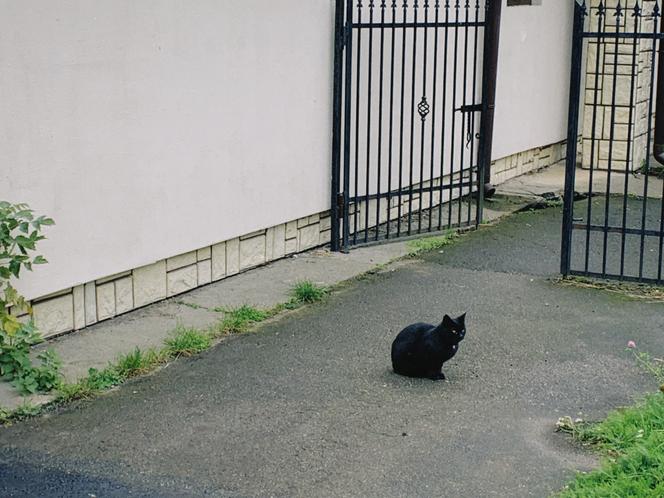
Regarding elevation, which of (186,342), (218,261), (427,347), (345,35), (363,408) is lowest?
(363,408)

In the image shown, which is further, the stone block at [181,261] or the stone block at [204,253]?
the stone block at [204,253]

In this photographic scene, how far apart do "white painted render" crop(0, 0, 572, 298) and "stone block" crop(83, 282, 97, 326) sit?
0.12m

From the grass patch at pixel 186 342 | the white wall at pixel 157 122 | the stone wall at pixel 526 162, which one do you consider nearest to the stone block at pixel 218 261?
the white wall at pixel 157 122

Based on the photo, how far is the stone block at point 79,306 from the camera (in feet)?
22.1

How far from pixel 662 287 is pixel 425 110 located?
8.50ft

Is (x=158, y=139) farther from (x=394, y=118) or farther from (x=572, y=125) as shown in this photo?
(x=394, y=118)

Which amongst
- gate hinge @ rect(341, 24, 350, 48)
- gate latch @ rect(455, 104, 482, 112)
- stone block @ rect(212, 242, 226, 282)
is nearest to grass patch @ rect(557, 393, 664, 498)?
stone block @ rect(212, 242, 226, 282)

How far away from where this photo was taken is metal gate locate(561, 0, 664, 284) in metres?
8.02

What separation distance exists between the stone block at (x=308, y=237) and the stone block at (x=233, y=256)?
0.85m

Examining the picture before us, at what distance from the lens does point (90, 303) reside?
685cm

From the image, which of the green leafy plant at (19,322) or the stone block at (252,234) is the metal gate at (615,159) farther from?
the green leafy plant at (19,322)

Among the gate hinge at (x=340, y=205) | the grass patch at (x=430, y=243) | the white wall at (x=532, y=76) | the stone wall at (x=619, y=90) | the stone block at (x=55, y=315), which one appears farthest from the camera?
the stone wall at (x=619, y=90)

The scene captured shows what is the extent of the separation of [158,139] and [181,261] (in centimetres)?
91

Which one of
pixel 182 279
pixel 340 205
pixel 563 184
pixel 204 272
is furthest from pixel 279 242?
pixel 563 184
